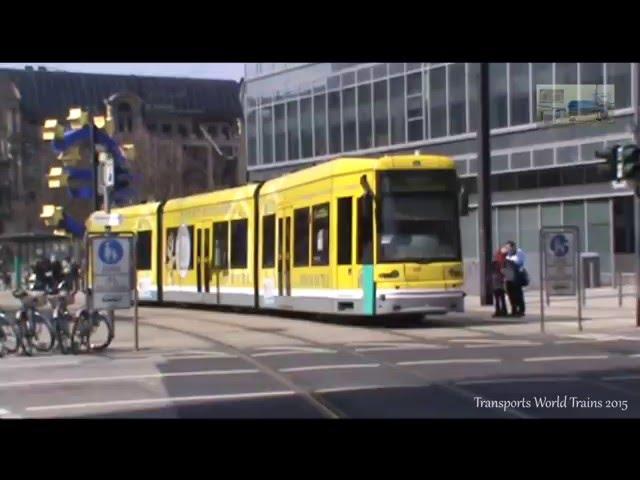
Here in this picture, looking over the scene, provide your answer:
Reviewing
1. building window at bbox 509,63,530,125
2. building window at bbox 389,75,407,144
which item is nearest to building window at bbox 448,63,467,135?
building window at bbox 509,63,530,125

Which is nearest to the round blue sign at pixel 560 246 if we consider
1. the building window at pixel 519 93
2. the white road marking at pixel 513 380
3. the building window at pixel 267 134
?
the white road marking at pixel 513 380

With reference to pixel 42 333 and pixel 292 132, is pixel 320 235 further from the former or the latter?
pixel 292 132

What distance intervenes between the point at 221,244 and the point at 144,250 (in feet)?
19.6

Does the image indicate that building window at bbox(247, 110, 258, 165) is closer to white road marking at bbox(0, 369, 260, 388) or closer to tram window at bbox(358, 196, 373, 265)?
tram window at bbox(358, 196, 373, 265)

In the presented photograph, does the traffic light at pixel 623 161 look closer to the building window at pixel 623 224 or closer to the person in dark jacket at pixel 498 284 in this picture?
the person in dark jacket at pixel 498 284

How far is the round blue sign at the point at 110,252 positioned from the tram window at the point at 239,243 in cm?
825

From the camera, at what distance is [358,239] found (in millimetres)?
21984

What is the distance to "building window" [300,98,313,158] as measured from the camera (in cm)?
5022

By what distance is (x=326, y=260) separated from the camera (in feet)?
75.6

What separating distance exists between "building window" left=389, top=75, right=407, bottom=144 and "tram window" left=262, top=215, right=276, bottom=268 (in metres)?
19.8
